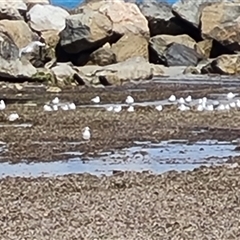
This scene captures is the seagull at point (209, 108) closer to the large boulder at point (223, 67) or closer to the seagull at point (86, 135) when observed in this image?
the seagull at point (86, 135)

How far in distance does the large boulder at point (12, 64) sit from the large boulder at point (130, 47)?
5611 mm

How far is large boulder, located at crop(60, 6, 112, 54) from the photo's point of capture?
107ft

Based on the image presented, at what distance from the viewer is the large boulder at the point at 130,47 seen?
33531 mm

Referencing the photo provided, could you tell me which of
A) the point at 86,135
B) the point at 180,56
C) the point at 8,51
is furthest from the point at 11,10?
the point at 86,135

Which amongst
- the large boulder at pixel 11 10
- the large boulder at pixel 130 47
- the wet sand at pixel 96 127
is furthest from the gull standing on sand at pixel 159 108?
the large boulder at pixel 11 10

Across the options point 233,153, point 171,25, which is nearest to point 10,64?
point 171,25

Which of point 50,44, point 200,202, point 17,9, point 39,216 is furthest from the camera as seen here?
point 17,9

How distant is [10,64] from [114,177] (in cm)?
1662

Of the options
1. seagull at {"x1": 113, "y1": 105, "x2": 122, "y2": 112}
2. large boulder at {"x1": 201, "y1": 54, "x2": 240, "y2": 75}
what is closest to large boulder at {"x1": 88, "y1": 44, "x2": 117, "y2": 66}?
large boulder at {"x1": 201, "y1": 54, "x2": 240, "y2": 75}

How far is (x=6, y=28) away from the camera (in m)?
33.1

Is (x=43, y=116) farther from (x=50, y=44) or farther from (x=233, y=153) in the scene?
(x=50, y=44)

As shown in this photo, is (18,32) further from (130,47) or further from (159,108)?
(159,108)

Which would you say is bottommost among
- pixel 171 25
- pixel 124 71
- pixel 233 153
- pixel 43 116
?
pixel 171 25

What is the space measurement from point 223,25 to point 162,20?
3.39 m
